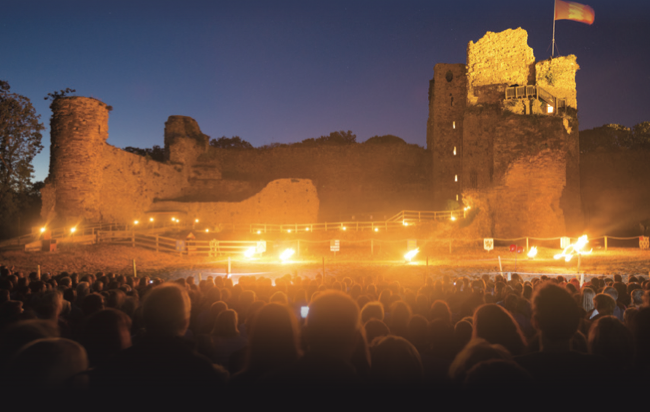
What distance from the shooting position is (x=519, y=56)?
2547cm

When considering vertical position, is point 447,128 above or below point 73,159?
above

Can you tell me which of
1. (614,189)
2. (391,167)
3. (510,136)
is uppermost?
(391,167)

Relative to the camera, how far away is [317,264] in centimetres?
1686

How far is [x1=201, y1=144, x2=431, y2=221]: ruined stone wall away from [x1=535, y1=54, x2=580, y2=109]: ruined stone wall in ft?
45.7

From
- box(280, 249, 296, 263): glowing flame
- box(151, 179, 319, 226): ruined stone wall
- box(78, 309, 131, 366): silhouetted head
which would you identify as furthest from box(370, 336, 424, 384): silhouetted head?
box(151, 179, 319, 226): ruined stone wall

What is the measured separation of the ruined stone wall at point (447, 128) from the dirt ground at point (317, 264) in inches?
657

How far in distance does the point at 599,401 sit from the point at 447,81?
38.1 m

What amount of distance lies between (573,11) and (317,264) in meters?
20.7

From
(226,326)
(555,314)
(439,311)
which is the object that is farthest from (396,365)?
(439,311)

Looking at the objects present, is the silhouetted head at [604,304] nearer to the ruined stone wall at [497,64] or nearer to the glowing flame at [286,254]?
the glowing flame at [286,254]

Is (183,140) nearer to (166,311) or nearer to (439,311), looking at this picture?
(439,311)

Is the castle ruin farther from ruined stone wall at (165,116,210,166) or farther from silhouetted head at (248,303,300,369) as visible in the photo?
silhouetted head at (248,303,300,369)

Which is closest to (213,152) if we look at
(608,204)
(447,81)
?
(447,81)

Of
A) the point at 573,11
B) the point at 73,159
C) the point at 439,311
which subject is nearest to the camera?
the point at 439,311
